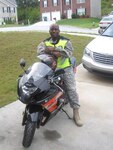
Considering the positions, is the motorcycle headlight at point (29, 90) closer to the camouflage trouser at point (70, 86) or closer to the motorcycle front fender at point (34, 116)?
the motorcycle front fender at point (34, 116)

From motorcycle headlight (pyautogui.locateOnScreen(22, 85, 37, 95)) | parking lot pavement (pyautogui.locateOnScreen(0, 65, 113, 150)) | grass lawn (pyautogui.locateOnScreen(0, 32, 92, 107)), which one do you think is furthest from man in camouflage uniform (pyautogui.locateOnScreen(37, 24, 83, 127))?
grass lawn (pyautogui.locateOnScreen(0, 32, 92, 107))

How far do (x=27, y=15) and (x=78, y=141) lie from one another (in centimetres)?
7027

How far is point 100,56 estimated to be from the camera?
7.37 metres

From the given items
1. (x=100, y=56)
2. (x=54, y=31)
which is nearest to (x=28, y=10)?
(x=100, y=56)

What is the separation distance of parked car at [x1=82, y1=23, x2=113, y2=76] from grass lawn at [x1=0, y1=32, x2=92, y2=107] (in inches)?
72.2

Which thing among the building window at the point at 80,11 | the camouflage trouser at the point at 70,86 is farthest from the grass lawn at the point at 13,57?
the building window at the point at 80,11

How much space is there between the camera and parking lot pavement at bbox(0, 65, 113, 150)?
4457 mm

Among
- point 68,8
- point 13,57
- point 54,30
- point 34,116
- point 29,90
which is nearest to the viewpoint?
point 29,90

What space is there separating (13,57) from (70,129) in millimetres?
5401

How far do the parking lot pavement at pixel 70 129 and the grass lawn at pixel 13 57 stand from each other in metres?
0.71

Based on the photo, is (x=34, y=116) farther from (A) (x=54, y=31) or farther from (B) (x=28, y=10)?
(B) (x=28, y=10)

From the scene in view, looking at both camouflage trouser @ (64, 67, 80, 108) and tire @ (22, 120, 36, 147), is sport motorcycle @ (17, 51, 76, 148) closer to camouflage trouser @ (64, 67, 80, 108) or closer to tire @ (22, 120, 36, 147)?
tire @ (22, 120, 36, 147)

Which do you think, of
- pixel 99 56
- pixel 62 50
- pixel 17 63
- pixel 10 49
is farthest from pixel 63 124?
pixel 10 49

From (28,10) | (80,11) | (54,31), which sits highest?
(28,10)
